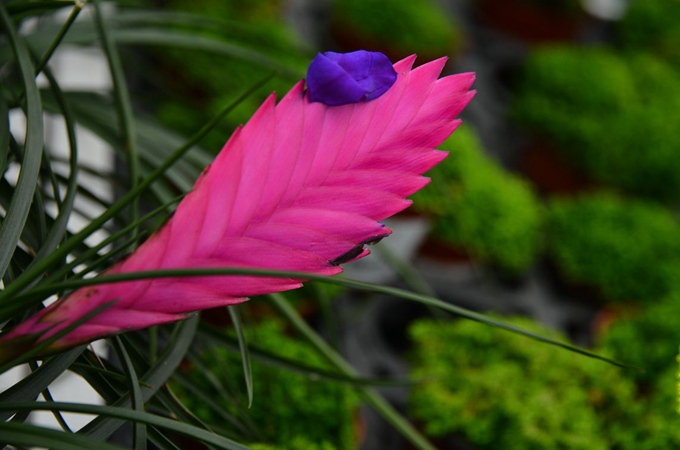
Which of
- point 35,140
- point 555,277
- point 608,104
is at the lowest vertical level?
point 555,277

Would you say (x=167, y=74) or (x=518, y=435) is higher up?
(x=167, y=74)

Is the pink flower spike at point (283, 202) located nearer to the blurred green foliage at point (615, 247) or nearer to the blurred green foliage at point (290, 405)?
the blurred green foliage at point (290, 405)

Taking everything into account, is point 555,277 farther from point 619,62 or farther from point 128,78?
point 128,78

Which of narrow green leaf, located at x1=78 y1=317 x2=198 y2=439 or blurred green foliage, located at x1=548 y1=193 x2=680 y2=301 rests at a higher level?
narrow green leaf, located at x1=78 y1=317 x2=198 y2=439

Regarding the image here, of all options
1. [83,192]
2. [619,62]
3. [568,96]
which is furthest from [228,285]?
[619,62]

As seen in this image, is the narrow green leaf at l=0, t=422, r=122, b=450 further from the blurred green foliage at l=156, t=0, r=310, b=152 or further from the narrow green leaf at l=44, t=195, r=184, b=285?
the blurred green foliage at l=156, t=0, r=310, b=152

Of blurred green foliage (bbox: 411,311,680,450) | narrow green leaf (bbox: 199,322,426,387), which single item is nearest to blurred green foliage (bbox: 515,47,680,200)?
blurred green foliage (bbox: 411,311,680,450)

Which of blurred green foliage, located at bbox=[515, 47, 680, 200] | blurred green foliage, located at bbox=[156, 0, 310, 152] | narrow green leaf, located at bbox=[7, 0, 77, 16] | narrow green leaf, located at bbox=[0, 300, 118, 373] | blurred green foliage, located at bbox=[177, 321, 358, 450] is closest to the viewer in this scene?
narrow green leaf, located at bbox=[0, 300, 118, 373]
